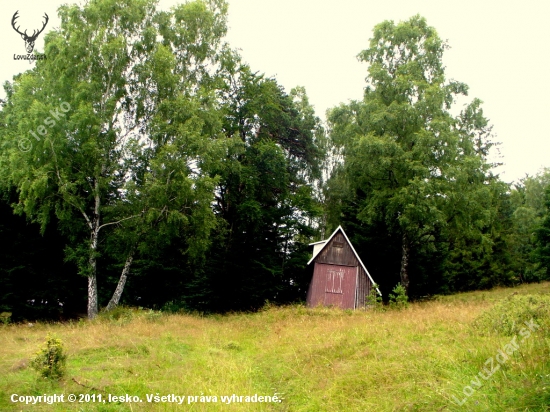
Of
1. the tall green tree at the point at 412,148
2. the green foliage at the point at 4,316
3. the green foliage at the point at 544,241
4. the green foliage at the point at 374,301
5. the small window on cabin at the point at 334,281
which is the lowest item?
the green foliage at the point at 4,316

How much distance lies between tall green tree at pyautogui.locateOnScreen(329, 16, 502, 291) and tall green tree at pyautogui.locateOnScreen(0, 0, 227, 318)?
9885 mm

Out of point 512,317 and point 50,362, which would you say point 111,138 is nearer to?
point 50,362

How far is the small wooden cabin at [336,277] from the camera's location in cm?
2344

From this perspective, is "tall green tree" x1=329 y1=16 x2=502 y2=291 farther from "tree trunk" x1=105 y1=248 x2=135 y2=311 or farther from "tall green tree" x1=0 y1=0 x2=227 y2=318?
"tree trunk" x1=105 y1=248 x2=135 y2=311

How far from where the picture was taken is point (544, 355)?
18.9 feet

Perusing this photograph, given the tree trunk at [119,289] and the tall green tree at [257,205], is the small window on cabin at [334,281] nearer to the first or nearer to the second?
the tall green tree at [257,205]

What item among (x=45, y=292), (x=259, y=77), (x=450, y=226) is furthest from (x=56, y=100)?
(x=450, y=226)

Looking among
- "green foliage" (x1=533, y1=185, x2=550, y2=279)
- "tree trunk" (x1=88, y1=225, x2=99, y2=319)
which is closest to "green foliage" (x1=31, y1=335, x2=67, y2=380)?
"tree trunk" (x1=88, y1=225, x2=99, y2=319)

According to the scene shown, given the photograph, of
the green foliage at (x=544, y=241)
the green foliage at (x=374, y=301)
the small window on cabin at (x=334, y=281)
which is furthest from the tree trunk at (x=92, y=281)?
the green foliage at (x=544, y=241)

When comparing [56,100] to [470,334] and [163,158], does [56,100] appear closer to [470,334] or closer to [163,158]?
[163,158]

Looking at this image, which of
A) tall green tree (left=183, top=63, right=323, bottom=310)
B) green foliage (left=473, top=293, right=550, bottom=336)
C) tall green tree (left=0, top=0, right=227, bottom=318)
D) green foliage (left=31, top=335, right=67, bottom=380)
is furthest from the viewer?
tall green tree (left=183, top=63, right=323, bottom=310)

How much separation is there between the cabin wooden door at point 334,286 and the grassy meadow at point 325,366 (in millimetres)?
10213

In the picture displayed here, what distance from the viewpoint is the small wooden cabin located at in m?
23.4

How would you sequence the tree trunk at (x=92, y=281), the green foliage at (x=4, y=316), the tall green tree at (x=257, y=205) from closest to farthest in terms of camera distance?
1. the green foliage at (x=4, y=316)
2. the tree trunk at (x=92, y=281)
3. the tall green tree at (x=257, y=205)
